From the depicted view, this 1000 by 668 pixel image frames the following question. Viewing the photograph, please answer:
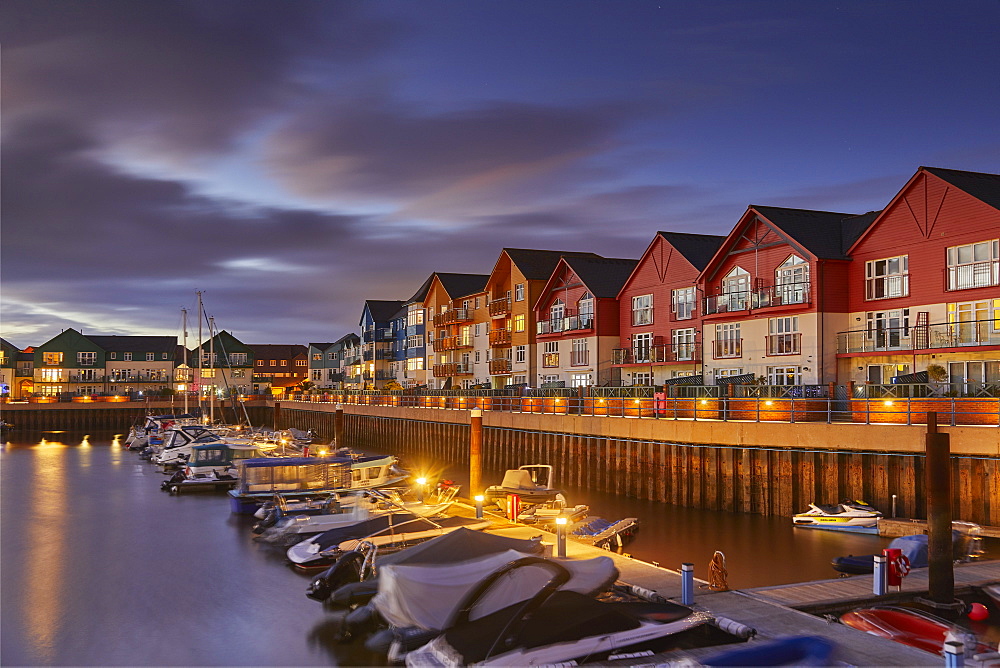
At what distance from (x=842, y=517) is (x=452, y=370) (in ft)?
184

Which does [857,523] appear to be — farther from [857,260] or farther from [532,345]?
[532,345]

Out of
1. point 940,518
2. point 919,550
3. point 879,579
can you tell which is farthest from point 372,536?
point 919,550

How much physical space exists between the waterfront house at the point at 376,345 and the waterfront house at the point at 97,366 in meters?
39.5

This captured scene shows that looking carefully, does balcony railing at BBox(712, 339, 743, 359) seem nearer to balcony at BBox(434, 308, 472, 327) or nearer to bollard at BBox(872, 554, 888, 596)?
bollard at BBox(872, 554, 888, 596)

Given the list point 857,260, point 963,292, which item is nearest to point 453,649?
point 963,292

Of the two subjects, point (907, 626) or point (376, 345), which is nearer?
point (907, 626)

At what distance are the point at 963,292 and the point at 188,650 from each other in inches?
1260

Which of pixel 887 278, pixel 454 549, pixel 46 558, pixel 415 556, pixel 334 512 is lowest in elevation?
pixel 46 558

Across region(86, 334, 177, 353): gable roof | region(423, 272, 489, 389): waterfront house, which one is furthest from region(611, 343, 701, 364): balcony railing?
region(86, 334, 177, 353): gable roof

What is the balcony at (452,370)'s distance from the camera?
8038 cm

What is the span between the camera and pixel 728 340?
46125 mm

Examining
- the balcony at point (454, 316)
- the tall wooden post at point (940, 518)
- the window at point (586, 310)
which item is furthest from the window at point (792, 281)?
the balcony at point (454, 316)

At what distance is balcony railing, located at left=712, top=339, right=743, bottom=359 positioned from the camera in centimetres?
4531

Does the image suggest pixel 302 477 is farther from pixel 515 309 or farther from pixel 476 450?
pixel 515 309
